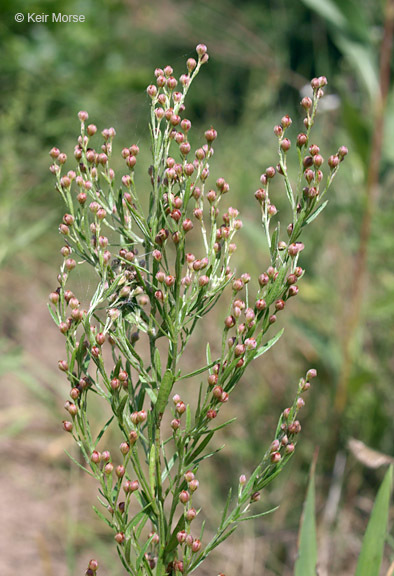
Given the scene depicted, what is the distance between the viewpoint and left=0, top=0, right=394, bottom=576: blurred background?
1.90 m

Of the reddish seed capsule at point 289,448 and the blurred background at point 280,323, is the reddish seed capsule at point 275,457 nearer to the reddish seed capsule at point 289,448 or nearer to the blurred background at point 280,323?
the reddish seed capsule at point 289,448

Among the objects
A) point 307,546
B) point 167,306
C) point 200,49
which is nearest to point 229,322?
point 167,306

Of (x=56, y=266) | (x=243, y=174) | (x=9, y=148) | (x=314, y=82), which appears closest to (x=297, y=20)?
(x=243, y=174)

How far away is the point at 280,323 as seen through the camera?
106 inches

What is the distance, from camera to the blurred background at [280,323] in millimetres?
1896

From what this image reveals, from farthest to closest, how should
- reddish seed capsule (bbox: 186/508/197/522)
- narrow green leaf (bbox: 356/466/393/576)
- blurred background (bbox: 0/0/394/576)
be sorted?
blurred background (bbox: 0/0/394/576)
narrow green leaf (bbox: 356/466/393/576)
reddish seed capsule (bbox: 186/508/197/522)

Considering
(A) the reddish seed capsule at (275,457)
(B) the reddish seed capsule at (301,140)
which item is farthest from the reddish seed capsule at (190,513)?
(B) the reddish seed capsule at (301,140)

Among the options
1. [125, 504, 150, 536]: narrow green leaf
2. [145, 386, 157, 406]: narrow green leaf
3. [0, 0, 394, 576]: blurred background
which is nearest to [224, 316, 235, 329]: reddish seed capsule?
[145, 386, 157, 406]: narrow green leaf

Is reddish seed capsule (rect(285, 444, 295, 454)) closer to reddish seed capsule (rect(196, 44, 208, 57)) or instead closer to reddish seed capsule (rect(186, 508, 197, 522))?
reddish seed capsule (rect(186, 508, 197, 522))

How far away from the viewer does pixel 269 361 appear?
263 centimetres

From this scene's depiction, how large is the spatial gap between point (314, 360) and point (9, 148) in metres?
→ 1.31

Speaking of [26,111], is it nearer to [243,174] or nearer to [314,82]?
[243,174]

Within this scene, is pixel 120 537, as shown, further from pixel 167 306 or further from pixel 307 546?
pixel 307 546

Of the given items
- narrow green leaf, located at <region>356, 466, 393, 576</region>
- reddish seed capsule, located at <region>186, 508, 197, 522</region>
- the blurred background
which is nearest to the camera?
reddish seed capsule, located at <region>186, 508, 197, 522</region>
